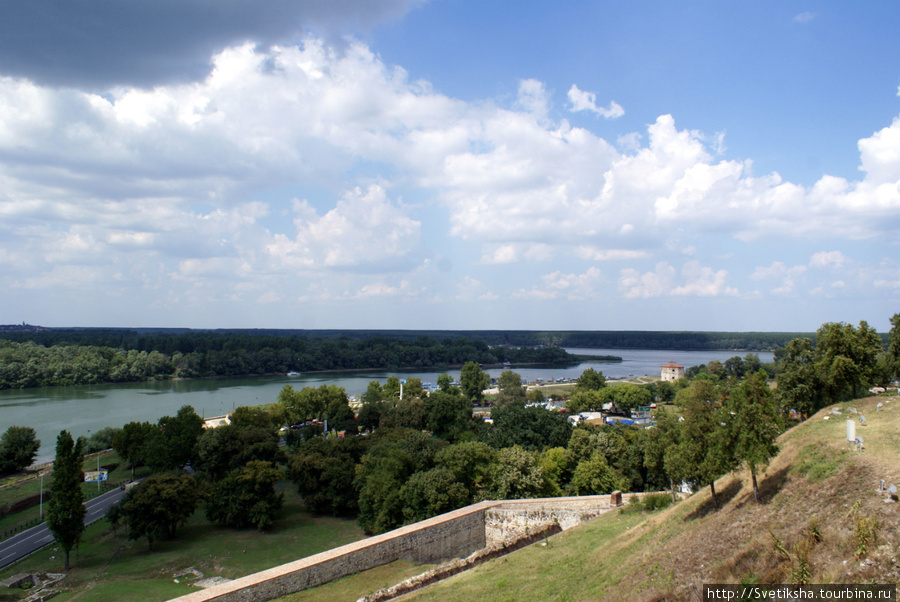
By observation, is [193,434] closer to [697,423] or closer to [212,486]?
[212,486]

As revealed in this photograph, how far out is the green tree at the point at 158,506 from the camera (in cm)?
2231

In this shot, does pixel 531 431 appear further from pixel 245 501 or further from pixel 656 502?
pixel 245 501

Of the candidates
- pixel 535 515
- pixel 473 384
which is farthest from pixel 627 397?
pixel 535 515

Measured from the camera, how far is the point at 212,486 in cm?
2580

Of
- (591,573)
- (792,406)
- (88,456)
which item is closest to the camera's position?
(591,573)

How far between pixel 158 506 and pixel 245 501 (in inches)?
140

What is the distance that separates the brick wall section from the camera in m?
12.9

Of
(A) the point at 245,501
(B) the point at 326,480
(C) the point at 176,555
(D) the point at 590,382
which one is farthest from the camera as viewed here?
(D) the point at 590,382

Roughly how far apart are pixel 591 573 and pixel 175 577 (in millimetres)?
15130

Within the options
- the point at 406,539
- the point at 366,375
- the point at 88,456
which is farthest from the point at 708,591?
the point at 366,375

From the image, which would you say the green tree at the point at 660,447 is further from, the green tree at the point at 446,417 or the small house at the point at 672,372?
the small house at the point at 672,372

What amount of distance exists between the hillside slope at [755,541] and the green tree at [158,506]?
605 inches

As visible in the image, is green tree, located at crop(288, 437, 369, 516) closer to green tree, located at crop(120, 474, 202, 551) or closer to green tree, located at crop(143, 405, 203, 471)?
green tree, located at crop(120, 474, 202, 551)

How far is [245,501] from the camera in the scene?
2459 cm
